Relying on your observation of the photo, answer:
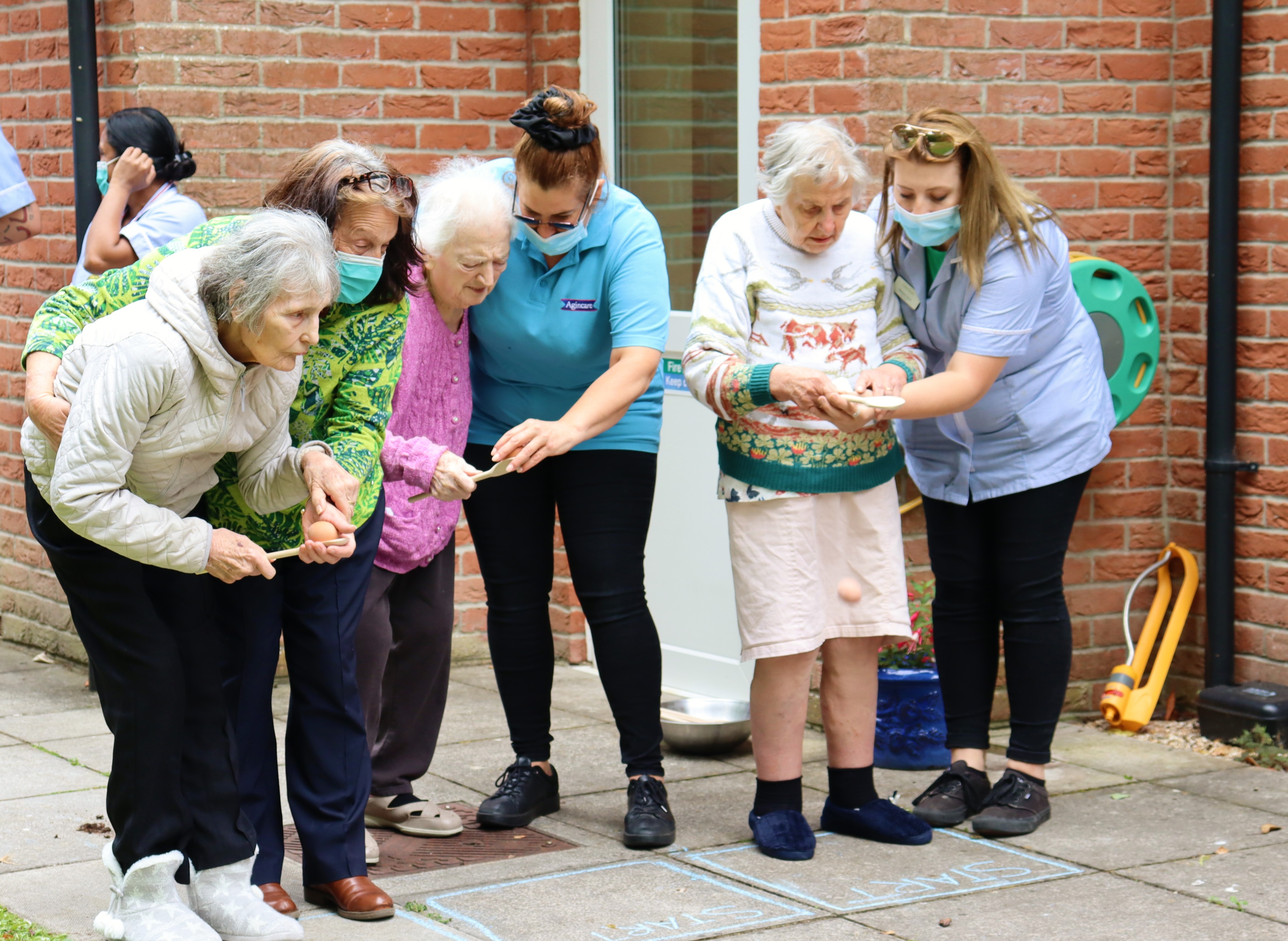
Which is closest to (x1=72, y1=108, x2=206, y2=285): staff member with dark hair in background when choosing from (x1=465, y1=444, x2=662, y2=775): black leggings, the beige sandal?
(x1=465, y1=444, x2=662, y2=775): black leggings

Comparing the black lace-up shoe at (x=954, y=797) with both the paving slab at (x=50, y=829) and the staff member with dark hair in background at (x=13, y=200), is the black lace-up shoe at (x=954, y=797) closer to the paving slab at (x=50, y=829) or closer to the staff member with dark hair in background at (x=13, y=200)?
the paving slab at (x=50, y=829)

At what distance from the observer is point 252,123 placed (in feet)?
18.6

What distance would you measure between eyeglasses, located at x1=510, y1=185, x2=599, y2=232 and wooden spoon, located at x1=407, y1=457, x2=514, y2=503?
57 cm

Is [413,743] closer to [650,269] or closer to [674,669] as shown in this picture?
[650,269]

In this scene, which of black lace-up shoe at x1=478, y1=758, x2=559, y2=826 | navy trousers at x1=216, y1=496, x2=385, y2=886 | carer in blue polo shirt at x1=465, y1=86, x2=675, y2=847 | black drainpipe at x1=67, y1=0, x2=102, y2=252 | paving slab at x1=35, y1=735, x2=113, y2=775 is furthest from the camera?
black drainpipe at x1=67, y1=0, x2=102, y2=252

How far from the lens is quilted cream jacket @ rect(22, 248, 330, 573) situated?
3.06 metres

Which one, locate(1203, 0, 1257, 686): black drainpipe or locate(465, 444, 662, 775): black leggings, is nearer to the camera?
locate(465, 444, 662, 775): black leggings

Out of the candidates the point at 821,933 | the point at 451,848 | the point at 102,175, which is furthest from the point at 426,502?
the point at 102,175

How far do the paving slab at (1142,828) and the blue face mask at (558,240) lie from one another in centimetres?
184

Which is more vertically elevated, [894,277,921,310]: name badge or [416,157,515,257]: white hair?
[416,157,515,257]: white hair

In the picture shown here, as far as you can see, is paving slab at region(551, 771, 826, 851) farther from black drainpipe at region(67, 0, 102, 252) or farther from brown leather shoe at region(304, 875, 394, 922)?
black drainpipe at region(67, 0, 102, 252)

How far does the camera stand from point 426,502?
13.6 feet

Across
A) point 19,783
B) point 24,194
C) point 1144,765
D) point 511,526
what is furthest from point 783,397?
point 24,194

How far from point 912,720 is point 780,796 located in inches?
34.9
